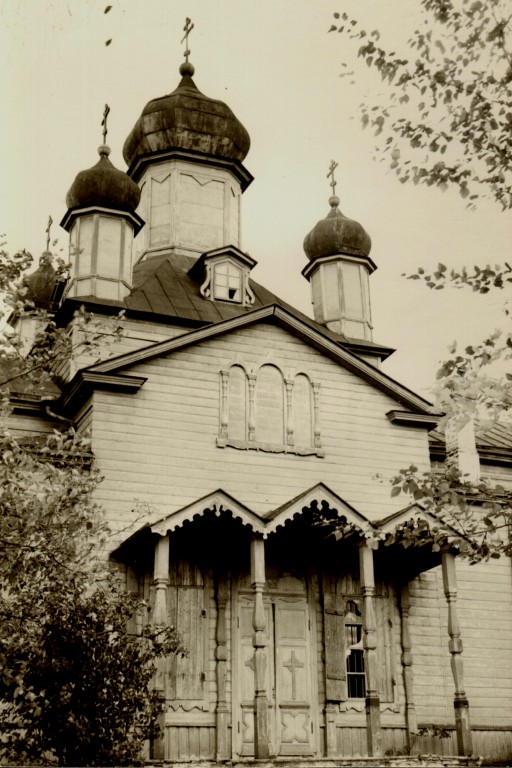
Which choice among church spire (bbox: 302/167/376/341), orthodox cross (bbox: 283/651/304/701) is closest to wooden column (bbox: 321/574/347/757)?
orthodox cross (bbox: 283/651/304/701)

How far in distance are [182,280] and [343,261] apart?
4722 mm

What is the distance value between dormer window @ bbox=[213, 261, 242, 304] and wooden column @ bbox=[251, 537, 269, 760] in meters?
7.66

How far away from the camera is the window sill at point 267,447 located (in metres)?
19.5

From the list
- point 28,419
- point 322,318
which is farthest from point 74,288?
point 322,318

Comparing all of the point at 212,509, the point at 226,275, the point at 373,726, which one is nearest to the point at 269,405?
the point at 212,509

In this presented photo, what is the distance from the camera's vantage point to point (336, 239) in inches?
1030

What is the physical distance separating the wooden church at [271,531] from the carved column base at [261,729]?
4 cm

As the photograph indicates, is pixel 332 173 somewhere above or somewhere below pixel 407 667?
above

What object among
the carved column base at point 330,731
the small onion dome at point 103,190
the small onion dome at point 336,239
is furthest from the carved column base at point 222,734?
the small onion dome at point 336,239

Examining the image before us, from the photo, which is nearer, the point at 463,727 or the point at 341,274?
the point at 463,727

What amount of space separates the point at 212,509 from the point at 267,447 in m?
2.45

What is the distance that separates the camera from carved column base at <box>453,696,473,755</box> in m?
17.5

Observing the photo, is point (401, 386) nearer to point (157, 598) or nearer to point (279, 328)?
point (279, 328)

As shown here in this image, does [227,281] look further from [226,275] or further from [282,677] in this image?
[282,677]
